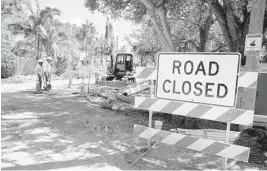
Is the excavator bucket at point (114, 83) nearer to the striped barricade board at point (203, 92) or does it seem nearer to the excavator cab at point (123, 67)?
the excavator cab at point (123, 67)

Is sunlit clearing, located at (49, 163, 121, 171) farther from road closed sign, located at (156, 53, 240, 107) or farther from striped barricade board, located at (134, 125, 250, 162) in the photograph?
road closed sign, located at (156, 53, 240, 107)

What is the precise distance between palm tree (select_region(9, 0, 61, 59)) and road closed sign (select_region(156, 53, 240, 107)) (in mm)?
25082

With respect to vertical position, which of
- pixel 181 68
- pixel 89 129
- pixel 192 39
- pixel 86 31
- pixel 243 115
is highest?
pixel 86 31

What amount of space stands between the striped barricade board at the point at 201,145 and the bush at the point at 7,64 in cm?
1863

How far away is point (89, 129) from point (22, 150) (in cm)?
213

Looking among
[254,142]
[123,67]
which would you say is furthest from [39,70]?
[254,142]

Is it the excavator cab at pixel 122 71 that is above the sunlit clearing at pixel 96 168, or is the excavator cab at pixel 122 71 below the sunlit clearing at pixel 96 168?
above

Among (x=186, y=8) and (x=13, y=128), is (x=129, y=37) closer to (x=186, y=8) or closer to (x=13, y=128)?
(x=186, y=8)

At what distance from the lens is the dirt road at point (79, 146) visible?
14.9ft

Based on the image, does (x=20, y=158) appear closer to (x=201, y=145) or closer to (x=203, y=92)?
(x=201, y=145)

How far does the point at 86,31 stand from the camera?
2515 inches

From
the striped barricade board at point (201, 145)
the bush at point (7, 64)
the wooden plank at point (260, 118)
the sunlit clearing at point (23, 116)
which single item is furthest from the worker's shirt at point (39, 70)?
the wooden plank at point (260, 118)

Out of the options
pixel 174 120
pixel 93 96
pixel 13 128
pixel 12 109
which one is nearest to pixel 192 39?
pixel 93 96

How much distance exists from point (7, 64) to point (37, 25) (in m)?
8.63
